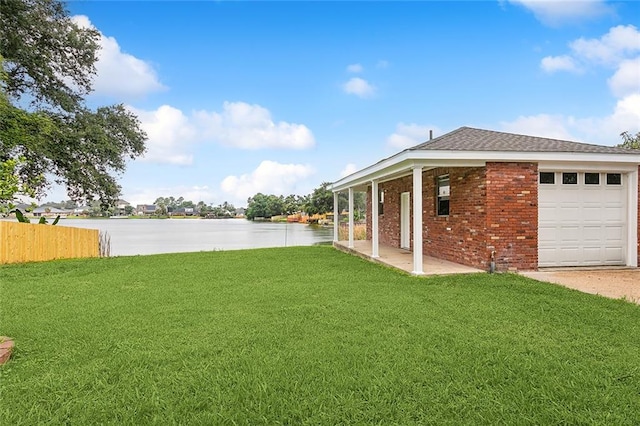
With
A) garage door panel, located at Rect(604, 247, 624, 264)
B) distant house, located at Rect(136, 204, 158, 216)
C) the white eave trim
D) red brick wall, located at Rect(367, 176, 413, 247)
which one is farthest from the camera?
distant house, located at Rect(136, 204, 158, 216)

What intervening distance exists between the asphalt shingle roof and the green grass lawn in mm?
2918

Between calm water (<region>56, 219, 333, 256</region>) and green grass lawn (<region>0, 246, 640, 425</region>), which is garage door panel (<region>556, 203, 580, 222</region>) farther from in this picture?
calm water (<region>56, 219, 333, 256</region>)

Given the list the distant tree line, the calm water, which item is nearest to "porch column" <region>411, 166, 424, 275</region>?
the calm water

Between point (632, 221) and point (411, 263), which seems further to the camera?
point (411, 263)

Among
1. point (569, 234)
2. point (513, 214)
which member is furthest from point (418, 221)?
point (569, 234)

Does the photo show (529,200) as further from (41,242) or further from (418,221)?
(41,242)

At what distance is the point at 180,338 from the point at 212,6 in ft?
38.3

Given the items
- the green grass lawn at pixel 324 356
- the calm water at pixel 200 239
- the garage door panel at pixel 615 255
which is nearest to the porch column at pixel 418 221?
the green grass lawn at pixel 324 356

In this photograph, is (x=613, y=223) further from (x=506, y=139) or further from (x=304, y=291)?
(x=304, y=291)

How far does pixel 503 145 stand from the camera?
853 cm

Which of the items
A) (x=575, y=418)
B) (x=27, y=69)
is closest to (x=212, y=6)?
(x=27, y=69)

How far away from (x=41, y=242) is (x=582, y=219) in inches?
621

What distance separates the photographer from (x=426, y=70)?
15281 mm

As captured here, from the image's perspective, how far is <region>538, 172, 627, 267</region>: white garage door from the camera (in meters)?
8.67
